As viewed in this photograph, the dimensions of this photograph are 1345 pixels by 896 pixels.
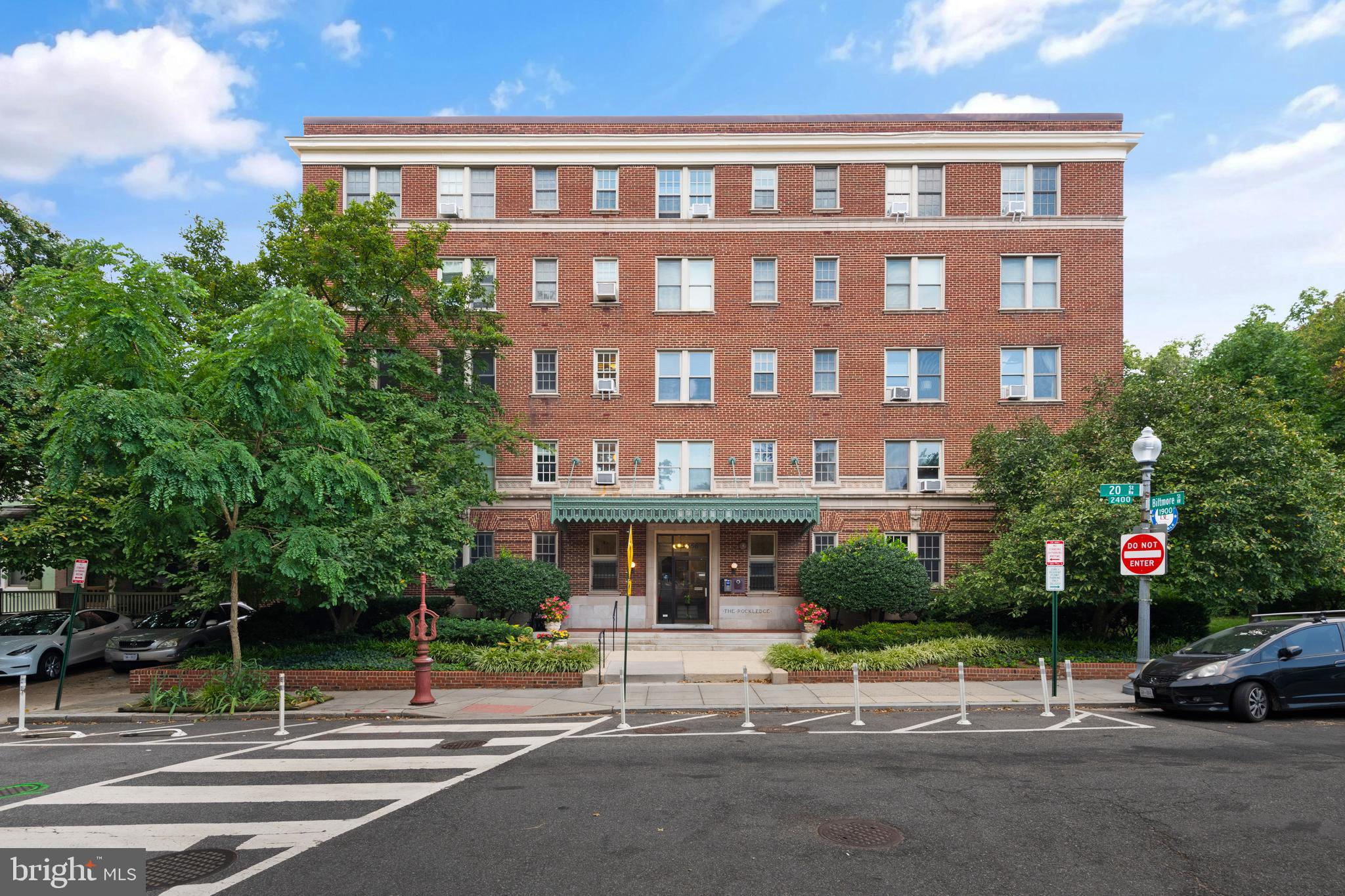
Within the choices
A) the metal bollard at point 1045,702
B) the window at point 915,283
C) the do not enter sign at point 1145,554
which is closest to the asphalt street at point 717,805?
the metal bollard at point 1045,702

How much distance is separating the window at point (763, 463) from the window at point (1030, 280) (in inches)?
348

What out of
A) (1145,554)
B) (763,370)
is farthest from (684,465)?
(1145,554)

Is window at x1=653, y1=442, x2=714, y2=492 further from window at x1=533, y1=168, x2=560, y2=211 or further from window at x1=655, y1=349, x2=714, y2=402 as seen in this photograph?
window at x1=533, y1=168, x2=560, y2=211

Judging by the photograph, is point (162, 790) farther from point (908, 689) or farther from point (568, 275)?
point (568, 275)

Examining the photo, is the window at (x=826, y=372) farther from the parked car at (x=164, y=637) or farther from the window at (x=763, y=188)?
the parked car at (x=164, y=637)

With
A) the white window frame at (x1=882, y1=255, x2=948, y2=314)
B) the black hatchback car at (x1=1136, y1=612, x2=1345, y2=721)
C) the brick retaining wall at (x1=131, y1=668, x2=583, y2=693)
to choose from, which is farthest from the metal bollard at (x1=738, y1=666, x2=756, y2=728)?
the white window frame at (x1=882, y1=255, x2=948, y2=314)

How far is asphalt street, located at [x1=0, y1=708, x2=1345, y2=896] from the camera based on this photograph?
586 centimetres

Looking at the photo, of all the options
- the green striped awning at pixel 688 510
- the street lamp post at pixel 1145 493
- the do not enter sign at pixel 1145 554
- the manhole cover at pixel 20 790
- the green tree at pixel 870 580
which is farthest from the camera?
the green striped awning at pixel 688 510

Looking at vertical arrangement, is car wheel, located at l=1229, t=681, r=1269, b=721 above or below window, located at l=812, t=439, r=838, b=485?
below

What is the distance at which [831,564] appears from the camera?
66.9 feet

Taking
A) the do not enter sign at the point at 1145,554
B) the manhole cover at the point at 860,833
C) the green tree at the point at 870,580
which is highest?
the do not enter sign at the point at 1145,554

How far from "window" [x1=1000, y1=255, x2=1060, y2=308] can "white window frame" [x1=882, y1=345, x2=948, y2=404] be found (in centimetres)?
269

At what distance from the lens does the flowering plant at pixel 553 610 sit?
2034 cm

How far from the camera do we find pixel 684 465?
2353 centimetres
